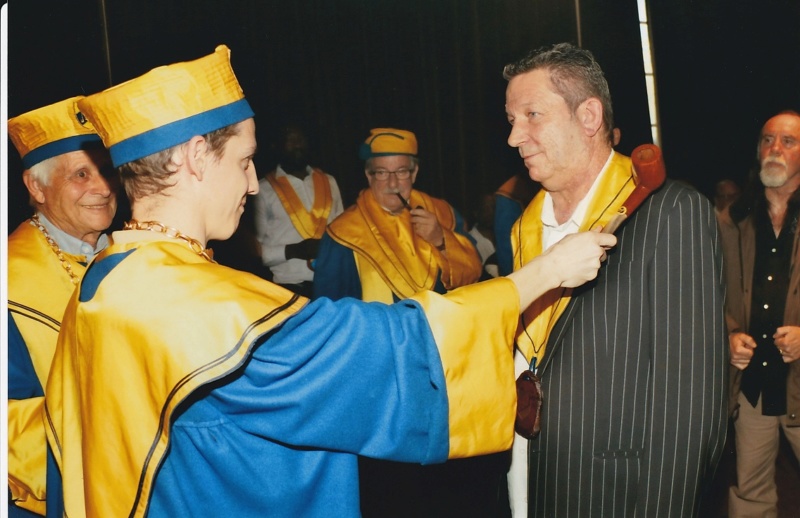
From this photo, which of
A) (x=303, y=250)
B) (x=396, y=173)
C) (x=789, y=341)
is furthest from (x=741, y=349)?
(x=303, y=250)

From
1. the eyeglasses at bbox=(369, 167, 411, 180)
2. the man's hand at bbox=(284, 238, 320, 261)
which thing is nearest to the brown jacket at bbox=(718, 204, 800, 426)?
the eyeglasses at bbox=(369, 167, 411, 180)

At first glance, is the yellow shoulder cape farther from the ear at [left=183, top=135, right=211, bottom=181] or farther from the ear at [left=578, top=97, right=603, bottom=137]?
the ear at [left=183, top=135, right=211, bottom=181]

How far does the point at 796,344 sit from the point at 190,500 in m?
2.40

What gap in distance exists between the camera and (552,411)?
164 cm

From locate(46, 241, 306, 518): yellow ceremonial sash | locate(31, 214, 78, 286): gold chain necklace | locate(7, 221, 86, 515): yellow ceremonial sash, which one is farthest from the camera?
locate(31, 214, 78, 286): gold chain necklace

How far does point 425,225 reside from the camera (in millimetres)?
4039

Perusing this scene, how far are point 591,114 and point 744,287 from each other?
5.37ft

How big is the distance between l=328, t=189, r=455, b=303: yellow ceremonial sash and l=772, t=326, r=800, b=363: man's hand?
5.61ft

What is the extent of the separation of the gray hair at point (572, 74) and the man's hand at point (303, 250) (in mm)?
3214

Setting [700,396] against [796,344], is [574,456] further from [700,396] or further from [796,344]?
[796,344]

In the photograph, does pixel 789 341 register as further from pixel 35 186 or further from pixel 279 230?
pixel 279 230

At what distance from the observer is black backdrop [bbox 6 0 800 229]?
603cm

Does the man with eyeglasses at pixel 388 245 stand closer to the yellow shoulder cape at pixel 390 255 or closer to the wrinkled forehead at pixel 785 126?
the yellow shoulder cape at pixel 390 255

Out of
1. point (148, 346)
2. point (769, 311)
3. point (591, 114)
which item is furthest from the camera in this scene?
point (769, 311)
